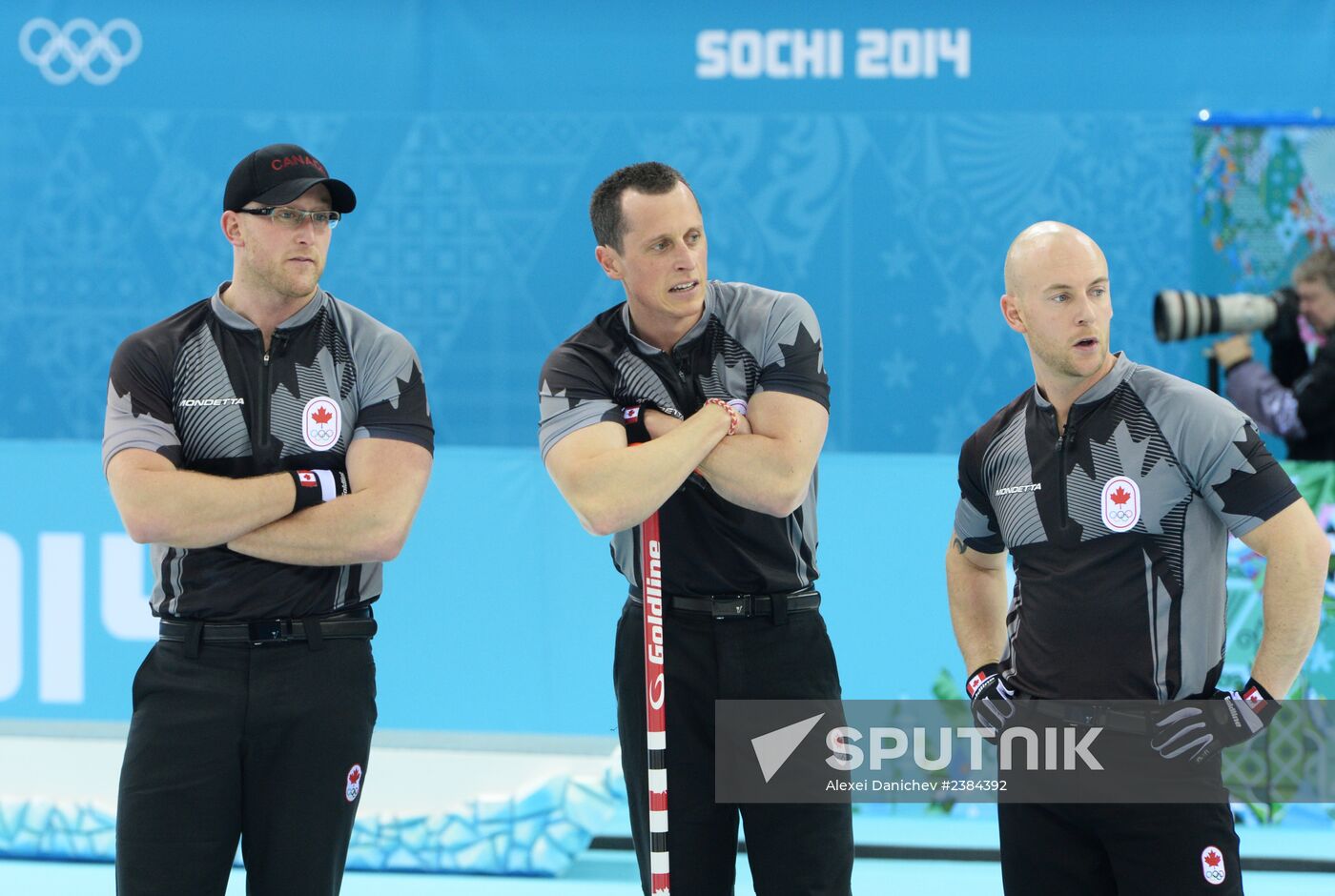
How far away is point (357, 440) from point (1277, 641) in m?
2.06

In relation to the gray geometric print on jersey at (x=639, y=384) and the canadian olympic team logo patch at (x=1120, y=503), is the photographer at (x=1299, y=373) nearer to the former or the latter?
the canadian olympic team logo patch at (x=1120, y=503)

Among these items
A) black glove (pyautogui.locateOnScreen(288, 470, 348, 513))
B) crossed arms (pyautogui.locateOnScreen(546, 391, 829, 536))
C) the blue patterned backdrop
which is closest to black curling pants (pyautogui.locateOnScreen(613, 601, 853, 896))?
crossed arms (pyautogui.locateOnScreen(546, 391, 829, 536))

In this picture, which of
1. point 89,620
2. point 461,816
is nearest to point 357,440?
point 461,816

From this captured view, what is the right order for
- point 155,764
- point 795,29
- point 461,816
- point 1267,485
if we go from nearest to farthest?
point 1267,485 < point 155,764 < point 461,816 < point 795,29

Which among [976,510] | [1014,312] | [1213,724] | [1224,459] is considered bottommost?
[1213,724]

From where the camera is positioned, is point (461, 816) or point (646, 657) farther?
point (461, 816)

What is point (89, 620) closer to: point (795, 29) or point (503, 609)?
point (503, 609)

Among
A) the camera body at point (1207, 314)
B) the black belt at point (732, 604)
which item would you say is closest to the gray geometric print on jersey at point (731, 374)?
the black belt at point (732, 604)

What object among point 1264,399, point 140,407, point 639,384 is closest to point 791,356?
point 639,384

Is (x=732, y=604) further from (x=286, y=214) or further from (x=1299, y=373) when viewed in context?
(x=1299, y=373)

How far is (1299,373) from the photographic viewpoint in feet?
21.7

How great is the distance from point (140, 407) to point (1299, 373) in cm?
506

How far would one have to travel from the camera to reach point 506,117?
729 centimetres

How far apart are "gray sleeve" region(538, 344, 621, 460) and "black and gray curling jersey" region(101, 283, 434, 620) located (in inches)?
13.7
